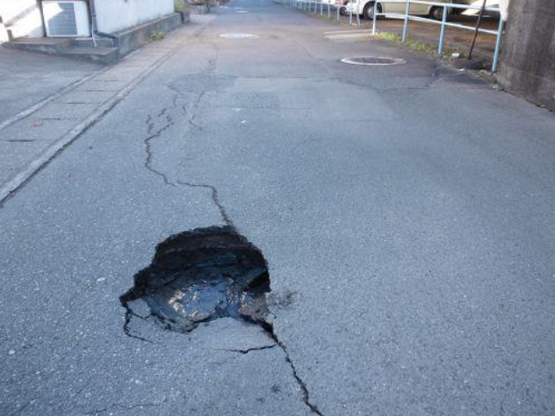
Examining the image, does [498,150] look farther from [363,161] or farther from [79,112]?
[79,112]

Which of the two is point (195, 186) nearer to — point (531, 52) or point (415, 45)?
point (531, 52)

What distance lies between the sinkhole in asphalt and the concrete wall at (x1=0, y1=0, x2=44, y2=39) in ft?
33.5

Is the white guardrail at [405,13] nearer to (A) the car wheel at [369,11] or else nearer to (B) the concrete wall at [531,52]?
(A) the car wheel at [369,11]

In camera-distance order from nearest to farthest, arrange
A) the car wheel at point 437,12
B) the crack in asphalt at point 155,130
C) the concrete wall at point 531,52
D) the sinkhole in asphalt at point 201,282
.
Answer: the sinkhole in asphalt at point 201,282 → the crack in asphalt at point 155,130 → the concrete wall at point 531,52 → the car wheel at point 437,12

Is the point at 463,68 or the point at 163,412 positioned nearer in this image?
the point at 163,412

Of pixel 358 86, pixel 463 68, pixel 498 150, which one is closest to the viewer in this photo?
pixel 498 150

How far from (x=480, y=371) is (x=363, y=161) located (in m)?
3.21

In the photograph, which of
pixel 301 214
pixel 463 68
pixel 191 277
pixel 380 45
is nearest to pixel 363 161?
pixel 301 214

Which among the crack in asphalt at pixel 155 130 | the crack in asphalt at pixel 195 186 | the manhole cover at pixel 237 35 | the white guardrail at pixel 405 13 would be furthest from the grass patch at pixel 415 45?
the crack in asphalt at pixel 155 130

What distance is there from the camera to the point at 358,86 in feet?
30.5

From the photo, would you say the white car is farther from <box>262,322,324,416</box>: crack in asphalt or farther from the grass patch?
<box>262,322,324,416</box>: crack in asphalt

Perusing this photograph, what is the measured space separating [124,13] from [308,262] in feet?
41.9

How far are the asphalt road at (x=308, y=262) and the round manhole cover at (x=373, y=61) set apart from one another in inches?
188

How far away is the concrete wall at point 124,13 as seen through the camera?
12.2 metres
